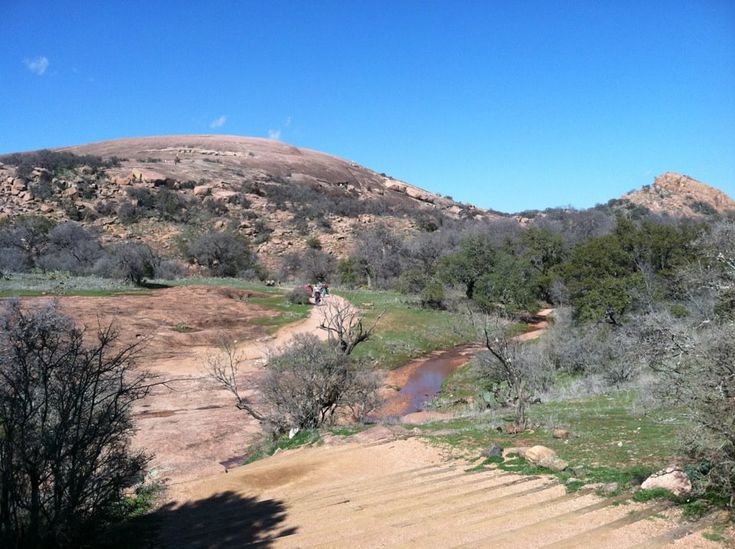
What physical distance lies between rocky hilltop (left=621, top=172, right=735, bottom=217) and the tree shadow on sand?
70231mm

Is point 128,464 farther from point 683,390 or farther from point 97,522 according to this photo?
point 683,390

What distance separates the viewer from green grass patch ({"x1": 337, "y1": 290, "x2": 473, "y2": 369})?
26.0m

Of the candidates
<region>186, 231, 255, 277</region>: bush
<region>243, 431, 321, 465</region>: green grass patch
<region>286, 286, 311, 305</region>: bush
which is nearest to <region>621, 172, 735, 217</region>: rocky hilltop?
<region>186, 231, 255, 277</region>: bush

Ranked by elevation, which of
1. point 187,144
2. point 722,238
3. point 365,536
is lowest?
point 365,536

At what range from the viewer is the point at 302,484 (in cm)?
927

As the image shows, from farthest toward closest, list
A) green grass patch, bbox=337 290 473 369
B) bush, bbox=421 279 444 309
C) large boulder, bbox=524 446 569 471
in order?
bush, bbox=421 279 444 309
green grass patch, bbox=337 290 473 369
large boulder, bbox=524 446 569 471

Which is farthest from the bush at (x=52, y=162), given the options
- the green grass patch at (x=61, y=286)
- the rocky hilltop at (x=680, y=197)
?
the rocky hilltop at (x=680, y=197)

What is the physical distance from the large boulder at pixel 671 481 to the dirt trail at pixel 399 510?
32cm

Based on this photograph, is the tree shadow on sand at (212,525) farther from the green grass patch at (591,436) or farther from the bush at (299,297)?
the bush at (299,297)

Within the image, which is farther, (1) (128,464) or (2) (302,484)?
(2) (302,484)

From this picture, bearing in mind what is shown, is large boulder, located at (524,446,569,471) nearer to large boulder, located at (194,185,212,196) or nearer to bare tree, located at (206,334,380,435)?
bare tree, located at (206,334,380,435)

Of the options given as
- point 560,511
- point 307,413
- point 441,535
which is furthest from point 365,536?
point 307,413

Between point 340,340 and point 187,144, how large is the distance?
84.7 meters

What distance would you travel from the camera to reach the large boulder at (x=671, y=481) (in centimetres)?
619
